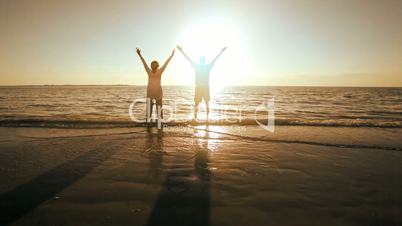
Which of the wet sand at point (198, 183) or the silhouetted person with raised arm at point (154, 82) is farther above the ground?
the silhouetted person with raised arm at point (154, 82)

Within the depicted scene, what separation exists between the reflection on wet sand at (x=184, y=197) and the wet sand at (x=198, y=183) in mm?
12

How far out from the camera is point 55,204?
9.90ft

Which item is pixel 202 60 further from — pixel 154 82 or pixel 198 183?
pixel 198 183

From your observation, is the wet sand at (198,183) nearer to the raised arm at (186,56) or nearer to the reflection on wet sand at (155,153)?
the reflection on wet sand at (155,153)

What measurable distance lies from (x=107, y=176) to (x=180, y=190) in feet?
4.37

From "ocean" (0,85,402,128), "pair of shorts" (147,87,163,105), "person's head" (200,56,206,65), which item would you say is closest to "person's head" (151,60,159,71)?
"pair of shorts" (147,87,163,105)

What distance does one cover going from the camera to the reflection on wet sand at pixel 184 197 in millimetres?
2713

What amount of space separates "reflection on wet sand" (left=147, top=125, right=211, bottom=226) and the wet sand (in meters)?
0.01

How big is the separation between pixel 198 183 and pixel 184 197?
20.3 inches

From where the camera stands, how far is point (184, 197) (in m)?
3.24

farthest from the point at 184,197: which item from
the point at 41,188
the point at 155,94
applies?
the point at 155,94

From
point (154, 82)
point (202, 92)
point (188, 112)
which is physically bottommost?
point (188, 112)

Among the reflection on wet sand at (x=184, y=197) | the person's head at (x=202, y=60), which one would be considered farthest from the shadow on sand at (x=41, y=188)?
the person's head at (x=202, y=60)

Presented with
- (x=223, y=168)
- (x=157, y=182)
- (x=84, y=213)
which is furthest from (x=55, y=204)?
(x=223, y=168)
